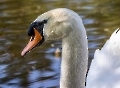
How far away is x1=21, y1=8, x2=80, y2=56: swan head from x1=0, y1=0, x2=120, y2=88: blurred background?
6.25 feet

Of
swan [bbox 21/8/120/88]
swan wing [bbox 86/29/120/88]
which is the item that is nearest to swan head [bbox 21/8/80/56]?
swan [bbox 21/8/120/88]

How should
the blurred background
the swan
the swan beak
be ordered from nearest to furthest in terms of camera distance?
1. the swan
2. the swan beak
3. the blurred background

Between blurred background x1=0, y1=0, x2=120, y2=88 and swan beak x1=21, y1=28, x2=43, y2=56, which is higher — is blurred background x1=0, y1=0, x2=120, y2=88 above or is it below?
above

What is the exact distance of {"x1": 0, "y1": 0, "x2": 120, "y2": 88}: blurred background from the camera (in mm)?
5707

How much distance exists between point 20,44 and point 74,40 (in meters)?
4.00

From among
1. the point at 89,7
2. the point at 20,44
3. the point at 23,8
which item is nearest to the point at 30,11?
the point at 23,8

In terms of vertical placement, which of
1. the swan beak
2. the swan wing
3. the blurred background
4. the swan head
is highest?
the blurred background

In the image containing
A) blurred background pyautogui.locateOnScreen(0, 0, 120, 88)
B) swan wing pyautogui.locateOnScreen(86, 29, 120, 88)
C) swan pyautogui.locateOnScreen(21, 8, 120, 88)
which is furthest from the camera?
blurred background pyautogui.locateOnScreen(0, 0, 120, 88)

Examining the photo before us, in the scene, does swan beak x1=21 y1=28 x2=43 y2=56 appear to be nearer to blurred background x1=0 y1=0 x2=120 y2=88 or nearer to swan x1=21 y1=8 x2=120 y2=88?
swan x1=21 y1=8 x2=120 y2=88

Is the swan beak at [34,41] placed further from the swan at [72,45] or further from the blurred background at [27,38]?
the blurred background at [27,38]

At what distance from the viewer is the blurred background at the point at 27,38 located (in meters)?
5.71

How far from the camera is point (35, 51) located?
6.95m

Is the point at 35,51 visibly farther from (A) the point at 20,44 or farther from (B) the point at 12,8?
(B) the point at 12,8

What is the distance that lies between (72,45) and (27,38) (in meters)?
4.30
